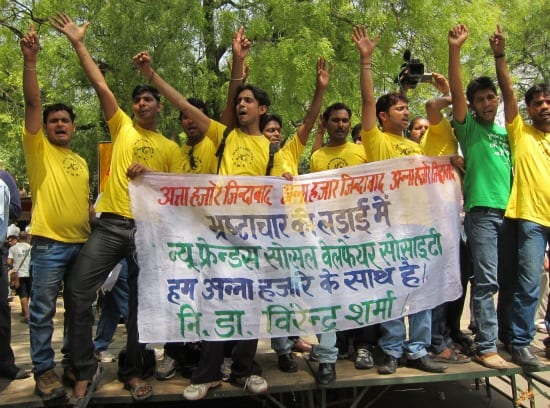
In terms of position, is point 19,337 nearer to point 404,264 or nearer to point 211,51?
point 211,51

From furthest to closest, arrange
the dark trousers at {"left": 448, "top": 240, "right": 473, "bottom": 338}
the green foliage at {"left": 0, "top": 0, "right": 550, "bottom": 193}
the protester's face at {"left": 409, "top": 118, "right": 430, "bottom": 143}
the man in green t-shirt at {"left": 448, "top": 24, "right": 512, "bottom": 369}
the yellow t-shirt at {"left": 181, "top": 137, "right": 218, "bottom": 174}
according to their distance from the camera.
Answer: the green foliage at {"left": 0, "top": 0, "right": 550, "bottom": 193}, the protester's face at {"left": 409, "top": 118, "right": 430, "bottom": 143}, the dark trousers at {"left": 448, "top": 240, "right": 473, "bottom": 338}, the yellow t-shirt at {"left": 181, "top": 137, "right": 218, "bottom": 174}, the man in green t-shirt at {"left": 448, "top": 24, "right": 512, "bottom": 369}

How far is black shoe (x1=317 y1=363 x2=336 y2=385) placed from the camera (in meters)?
3.46

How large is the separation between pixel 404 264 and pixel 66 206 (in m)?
2.36

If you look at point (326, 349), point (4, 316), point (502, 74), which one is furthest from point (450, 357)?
point (4, 316)

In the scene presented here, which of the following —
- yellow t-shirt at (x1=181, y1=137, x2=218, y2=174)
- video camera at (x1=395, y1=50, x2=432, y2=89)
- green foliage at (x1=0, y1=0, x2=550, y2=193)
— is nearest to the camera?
yellow t-shirt at (x1=181, y1=137, x2=218, y2=174)

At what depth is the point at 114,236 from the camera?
11.3 feet

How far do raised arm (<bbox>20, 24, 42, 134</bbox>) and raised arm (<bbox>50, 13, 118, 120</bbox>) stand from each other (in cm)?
27

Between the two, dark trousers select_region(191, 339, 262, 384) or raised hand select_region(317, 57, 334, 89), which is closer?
dark trousers select_region(191, 339, 262, 384)

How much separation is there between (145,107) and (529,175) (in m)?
2.78

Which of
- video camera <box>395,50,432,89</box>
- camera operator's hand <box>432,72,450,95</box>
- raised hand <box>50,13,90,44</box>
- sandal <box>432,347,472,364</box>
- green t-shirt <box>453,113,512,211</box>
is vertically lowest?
sandal <box>432,347,472,364</box>

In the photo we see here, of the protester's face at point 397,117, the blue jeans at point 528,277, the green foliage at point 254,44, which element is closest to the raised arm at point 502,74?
the protester's face at point 397,117

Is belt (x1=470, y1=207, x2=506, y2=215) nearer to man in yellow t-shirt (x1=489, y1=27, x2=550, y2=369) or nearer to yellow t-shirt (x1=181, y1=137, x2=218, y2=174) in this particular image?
man in yellow t-shirt (x1=489, y1=27, x2=550, y2=369)

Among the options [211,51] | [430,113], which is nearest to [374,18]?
[211,51]

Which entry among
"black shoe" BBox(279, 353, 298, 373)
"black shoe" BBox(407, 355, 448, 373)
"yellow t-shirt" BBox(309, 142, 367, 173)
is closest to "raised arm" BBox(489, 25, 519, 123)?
"yellow t-shirt" BBox(309, 142, 367, 173)
